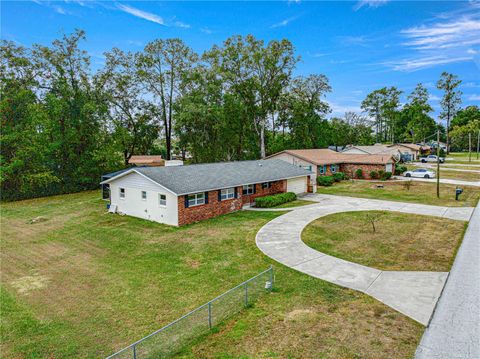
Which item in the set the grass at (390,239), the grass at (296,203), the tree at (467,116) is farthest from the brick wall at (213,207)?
the tree at (467,116)

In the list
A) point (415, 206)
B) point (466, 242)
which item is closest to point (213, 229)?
point (466, 242)

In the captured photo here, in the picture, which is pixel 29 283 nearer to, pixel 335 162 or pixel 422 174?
pixel 335 162

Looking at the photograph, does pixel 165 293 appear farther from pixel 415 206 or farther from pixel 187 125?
pixel 187 125

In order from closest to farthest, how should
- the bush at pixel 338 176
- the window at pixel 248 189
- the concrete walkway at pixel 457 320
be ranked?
the concrete walkway at pixel 457 320
the window at pixel 248 189
the bush at pixel 338 176

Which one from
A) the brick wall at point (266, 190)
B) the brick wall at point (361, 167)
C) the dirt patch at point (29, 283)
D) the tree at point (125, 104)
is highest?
the tree at point (125, 104)

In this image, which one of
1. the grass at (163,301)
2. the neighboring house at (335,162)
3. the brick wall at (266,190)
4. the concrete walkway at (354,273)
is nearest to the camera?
the grass at (163,301)

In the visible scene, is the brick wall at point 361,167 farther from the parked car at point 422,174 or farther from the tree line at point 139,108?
the tree line at point 139,108
